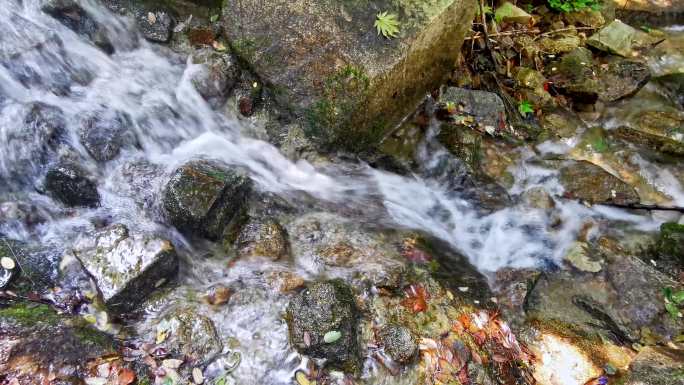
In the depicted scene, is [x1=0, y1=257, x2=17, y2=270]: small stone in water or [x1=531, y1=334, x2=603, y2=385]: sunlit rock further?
[x1=531, y1=334, x2=603, y2=385]: sunlit rock

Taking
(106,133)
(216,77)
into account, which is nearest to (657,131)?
(216,77)

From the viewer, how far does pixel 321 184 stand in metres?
5.50

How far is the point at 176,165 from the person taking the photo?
5035 mm

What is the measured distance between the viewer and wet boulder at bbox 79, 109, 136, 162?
16.0 feet

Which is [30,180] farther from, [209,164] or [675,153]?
[675,153]

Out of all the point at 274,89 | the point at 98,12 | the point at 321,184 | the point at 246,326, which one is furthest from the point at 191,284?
the point at 98,12

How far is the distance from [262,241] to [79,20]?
3.67 m

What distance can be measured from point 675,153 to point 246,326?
608 centimetres

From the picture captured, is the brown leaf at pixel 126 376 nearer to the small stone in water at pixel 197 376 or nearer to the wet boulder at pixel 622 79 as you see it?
the small stone in water at pixel 197 376

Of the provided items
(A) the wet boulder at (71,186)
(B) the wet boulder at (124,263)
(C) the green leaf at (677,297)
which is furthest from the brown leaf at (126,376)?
(C) the green leaf at (677,297)

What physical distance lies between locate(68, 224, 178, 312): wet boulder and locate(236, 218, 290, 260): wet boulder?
2.28ft

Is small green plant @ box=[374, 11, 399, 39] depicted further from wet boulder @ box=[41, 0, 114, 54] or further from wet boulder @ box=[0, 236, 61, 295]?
wet boulder @ box=[0, 236, 61, 295]

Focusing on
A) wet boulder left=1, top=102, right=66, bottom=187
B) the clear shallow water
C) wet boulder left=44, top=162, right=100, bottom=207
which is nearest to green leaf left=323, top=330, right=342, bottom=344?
the clear shallow water

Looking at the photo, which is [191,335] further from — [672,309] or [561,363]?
[672,309]
